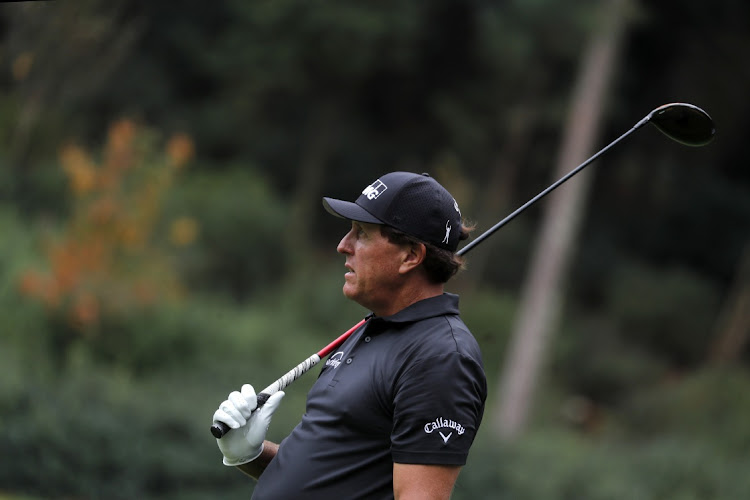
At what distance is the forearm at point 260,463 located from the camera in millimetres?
3518

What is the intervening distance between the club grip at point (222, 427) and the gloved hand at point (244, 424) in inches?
0.7

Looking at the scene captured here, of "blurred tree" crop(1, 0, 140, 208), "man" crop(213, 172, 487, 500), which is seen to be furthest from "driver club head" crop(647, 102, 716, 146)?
"blurred tree" crop(1, 0, 140, 208)

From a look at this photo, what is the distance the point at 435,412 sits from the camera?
2848 mm

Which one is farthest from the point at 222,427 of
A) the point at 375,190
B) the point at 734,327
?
the point at 734,327

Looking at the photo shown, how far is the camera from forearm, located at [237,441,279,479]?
138 inches

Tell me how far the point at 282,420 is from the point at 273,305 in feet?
30.4

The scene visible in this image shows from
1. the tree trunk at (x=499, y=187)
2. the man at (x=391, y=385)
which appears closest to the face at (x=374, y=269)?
the man at (x=391, y=385)

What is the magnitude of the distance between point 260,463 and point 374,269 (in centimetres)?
83

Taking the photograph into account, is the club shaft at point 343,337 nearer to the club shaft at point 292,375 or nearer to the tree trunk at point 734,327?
the club shaft at point 292,375

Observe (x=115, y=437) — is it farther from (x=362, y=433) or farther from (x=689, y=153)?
(x=689, y=153)

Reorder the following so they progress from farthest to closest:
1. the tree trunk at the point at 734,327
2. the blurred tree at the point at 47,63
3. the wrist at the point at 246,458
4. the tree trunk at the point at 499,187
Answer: the tree trunk at the point at 499,187, the tree trunk at the point at 734,327, the blurred tree at the point at 47,63, the wrist at the point at 246,458

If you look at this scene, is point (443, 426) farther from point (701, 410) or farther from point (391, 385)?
point (701, 410)

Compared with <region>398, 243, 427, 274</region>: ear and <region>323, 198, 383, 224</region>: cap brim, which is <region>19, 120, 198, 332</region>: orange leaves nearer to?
<region>323, 198, 383, 224</region>: cap brim

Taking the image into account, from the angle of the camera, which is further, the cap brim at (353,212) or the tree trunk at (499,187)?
the tree trunk at (499,187)
